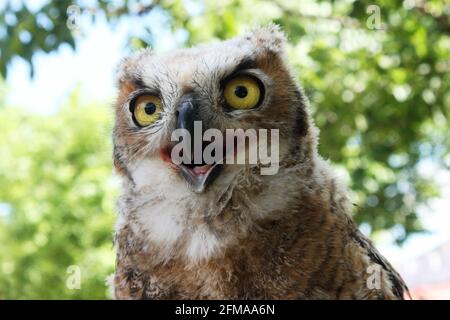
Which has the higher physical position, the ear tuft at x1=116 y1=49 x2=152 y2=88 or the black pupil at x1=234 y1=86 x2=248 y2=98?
the ear tuft at x1=116 y1=49 x2=152 y2=88

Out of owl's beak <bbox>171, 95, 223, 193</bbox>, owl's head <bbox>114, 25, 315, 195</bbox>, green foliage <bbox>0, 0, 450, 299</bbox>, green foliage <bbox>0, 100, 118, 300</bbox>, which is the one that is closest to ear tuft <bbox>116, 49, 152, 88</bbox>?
owl's head <bbox>114, 25, 315, 195</bbox>

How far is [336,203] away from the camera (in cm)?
91

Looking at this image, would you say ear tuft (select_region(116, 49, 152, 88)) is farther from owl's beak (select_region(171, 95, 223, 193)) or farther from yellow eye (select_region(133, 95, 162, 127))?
owl's beak (select_region(171, 95, 223, 193))

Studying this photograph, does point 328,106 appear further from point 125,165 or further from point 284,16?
point 125,165

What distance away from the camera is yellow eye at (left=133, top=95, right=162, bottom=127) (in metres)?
0.88

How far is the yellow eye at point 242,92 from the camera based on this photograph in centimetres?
84

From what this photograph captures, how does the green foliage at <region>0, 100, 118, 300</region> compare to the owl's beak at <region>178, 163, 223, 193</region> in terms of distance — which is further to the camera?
the green foliage at <region>0, 100, 118, 300</region>

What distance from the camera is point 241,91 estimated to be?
85 centimetres

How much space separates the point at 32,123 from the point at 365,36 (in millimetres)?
1979

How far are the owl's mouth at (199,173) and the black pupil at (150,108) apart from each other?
0.39 feet

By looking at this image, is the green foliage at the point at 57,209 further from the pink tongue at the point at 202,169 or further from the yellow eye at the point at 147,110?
the pink tongue at the point at 202,169

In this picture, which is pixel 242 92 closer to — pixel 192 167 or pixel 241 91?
pixel 241 91
